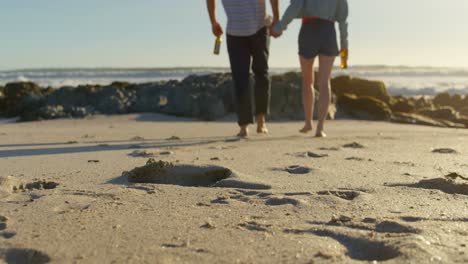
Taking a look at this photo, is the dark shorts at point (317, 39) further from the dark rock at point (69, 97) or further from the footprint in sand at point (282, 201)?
the dark rock at point (69, 97)

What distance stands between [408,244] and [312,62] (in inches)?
141

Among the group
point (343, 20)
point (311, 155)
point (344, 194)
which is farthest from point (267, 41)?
point (344, 194)

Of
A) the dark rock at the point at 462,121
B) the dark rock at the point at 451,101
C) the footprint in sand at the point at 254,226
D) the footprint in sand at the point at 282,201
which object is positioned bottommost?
the dark rock at the point at 451,101

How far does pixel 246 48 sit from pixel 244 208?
124 inches

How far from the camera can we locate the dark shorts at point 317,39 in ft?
16.0

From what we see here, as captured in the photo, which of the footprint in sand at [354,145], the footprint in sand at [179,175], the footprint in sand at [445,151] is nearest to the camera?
the footprint in sand at [179,175]

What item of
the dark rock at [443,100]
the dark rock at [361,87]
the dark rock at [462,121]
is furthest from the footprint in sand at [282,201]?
the dark rock at [443,100]

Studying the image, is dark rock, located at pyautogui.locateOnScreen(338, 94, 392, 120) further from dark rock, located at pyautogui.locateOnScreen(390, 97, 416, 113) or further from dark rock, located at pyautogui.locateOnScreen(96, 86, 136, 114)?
dark rock, located at pyautogui.locateOnScreen(96, 86, 136, 114)

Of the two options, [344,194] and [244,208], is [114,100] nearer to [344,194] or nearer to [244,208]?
[344,194]

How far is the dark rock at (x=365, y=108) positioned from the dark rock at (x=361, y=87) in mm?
721

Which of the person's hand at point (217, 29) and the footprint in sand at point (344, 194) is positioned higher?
the person's hand at point (217, 29)

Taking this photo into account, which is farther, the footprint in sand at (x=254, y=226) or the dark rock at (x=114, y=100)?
the dark rock at (x=114, y=100)

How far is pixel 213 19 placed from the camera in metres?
5.26

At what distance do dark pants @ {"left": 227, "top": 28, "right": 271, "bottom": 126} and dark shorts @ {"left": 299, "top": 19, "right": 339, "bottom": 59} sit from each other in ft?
1.12
